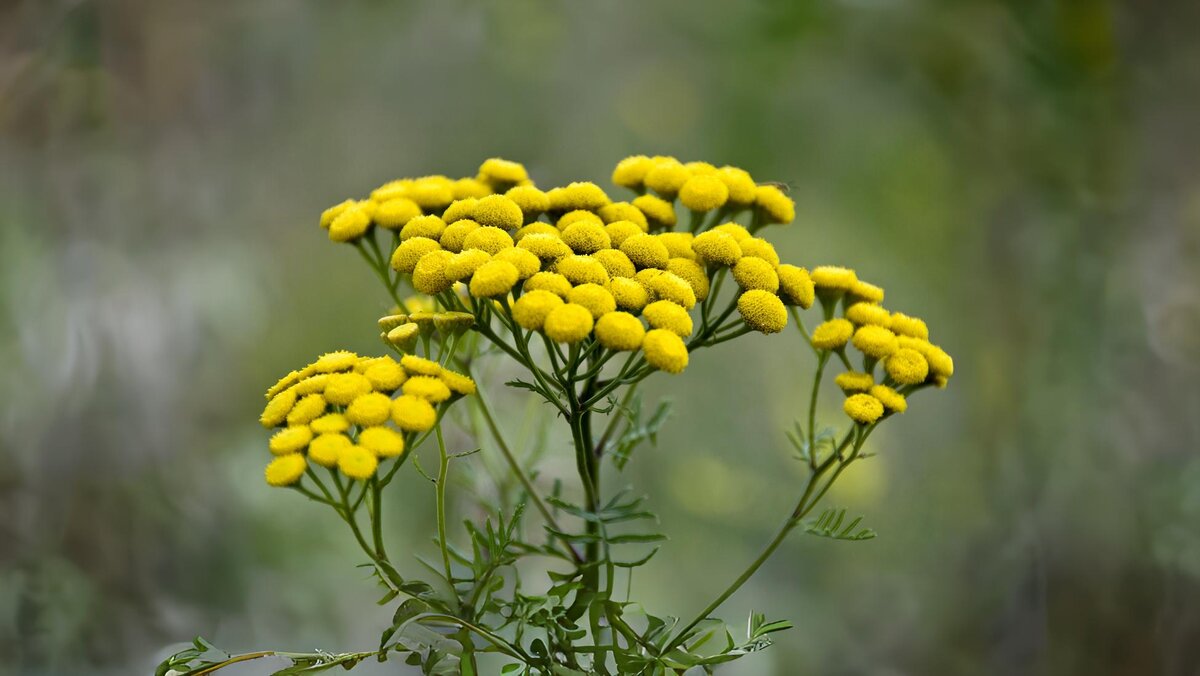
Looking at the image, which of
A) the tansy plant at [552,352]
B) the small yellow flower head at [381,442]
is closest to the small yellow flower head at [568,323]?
the tansy plant at [552,352]

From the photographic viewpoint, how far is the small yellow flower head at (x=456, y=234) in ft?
1.86

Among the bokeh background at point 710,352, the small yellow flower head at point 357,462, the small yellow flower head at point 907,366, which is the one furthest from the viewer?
the bokeh background at point 710,352

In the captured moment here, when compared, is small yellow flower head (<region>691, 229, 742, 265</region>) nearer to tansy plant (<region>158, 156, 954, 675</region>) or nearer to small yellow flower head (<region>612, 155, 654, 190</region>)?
tansy plant (<region>158, 156, 954, 675</region>)

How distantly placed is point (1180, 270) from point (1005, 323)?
252 millimetres

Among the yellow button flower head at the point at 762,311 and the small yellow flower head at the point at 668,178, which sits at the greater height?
the small yellow flower head at the point at 668,178

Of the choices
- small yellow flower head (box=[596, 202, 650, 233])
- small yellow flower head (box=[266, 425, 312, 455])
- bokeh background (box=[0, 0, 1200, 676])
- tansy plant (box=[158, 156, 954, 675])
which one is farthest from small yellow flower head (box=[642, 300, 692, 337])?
bokeh background (box=[0, 0, 1200, 676])

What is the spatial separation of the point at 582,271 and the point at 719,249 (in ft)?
0.31

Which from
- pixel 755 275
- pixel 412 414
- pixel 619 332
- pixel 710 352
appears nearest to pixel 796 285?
pixel 755 275

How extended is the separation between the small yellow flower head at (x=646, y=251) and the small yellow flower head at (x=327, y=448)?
7.9 inches

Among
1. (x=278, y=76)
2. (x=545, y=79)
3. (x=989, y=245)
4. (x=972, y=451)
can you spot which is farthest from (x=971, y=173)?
(x=278, y=76)

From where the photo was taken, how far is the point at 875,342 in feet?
1.98

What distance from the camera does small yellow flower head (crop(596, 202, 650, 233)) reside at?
612 mm

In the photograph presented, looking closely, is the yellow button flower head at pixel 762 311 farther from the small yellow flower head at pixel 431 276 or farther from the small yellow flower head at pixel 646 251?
the small yellow flower head at pixel 431 276

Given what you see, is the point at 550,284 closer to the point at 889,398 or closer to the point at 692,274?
the point at 692,274
